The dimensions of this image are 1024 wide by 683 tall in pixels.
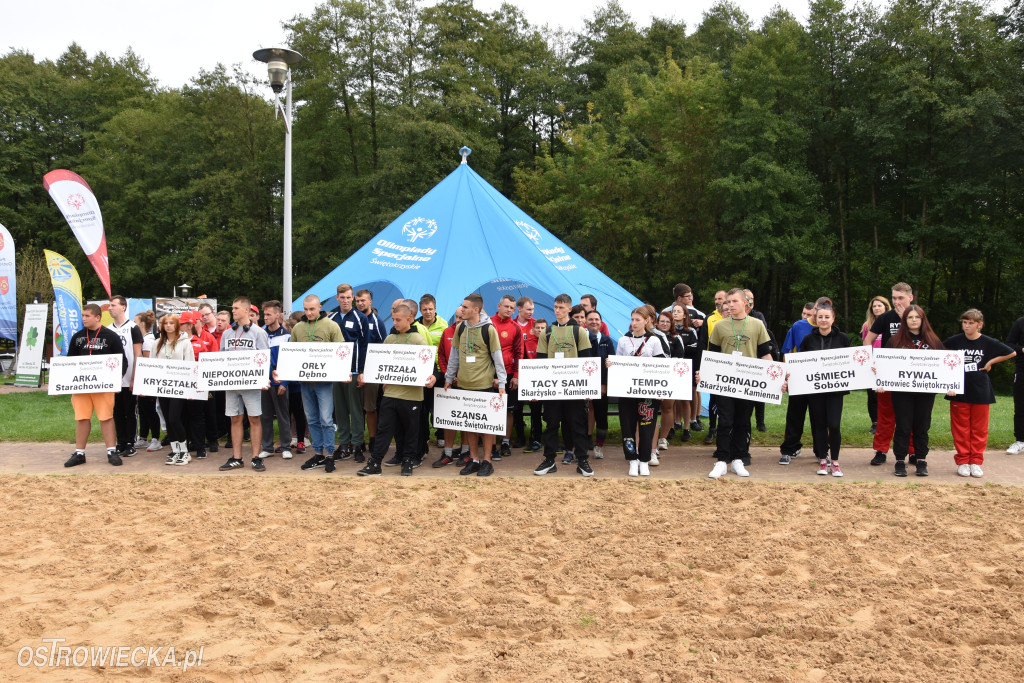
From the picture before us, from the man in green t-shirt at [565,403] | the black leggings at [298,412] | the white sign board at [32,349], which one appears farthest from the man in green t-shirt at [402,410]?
the white sign board at [32,349]

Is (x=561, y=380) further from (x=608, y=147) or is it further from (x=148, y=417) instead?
(x=608, y=147)

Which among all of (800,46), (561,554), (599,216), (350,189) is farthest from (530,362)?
(350,189)

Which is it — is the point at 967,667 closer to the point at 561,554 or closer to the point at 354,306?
the point at 561,554

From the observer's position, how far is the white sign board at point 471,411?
7.75 metres

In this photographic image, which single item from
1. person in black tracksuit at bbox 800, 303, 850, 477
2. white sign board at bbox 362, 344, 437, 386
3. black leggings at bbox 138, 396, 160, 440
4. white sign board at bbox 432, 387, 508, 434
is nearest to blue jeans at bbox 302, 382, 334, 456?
white sign board at bbox 362, 344, 437, 386

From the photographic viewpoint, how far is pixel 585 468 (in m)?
7.61

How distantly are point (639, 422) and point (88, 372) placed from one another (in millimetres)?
5833

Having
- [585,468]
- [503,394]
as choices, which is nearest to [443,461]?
[503,394]

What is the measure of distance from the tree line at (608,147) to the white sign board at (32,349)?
1379 cm

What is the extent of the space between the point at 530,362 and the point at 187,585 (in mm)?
3836

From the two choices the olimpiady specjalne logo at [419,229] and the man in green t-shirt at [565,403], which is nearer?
the man in green t-shirt at [565,403]

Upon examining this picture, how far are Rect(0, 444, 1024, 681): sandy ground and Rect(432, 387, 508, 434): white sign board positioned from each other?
2.38 ft

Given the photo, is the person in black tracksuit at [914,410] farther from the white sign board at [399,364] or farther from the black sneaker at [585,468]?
the white sign board at [399,364]

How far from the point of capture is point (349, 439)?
8.70 metres
